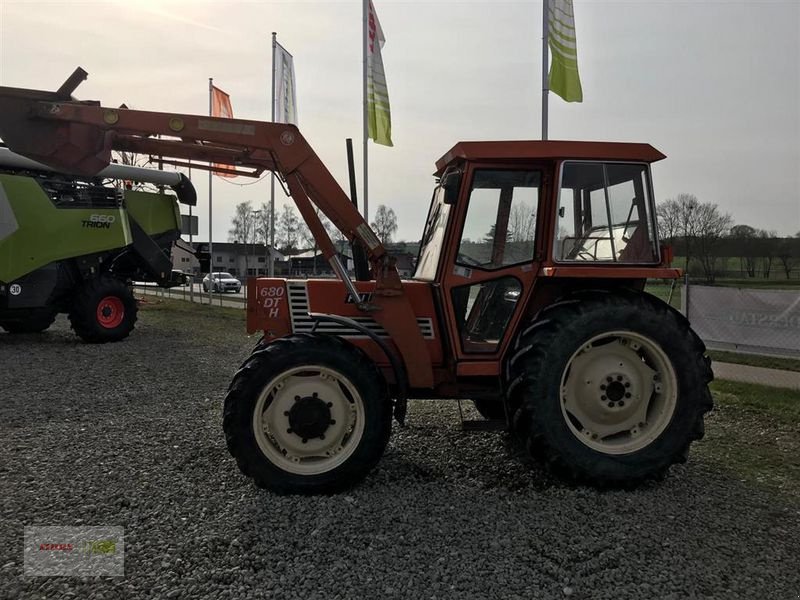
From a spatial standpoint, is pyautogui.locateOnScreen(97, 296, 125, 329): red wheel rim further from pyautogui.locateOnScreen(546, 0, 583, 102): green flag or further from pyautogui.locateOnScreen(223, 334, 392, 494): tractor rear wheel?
pyautogui.locateOnScreen(546, 0, 583, 102): green flag

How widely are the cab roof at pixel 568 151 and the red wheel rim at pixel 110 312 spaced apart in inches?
368

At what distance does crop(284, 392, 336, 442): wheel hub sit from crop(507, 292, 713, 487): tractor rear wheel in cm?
130

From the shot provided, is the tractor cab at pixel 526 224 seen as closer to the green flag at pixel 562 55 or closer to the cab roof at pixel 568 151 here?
the cab roof at pixel 568 151

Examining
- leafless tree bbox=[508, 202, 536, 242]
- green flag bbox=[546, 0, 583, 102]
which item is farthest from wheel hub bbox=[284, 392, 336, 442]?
green flag bbox=[546, 0, 583, 102]

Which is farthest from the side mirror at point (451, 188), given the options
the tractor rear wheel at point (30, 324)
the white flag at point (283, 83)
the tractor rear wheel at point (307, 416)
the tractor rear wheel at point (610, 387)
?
the white flag at point (283, 83)

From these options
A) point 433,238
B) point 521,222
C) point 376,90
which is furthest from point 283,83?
point 521,222

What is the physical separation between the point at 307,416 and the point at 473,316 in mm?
1506

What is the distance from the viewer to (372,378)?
3887 millimetres

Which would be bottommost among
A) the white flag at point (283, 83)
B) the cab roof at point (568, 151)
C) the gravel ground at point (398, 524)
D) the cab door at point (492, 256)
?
the gravel ground at point (398, 524)

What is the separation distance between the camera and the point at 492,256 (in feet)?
14.2

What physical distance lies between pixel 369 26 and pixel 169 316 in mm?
9869

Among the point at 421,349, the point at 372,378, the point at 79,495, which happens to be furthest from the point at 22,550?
the point at 421,349

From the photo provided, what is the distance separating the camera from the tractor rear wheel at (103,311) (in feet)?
35.4

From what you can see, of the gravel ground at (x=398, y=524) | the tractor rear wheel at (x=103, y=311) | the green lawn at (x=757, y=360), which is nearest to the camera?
the gravel ground at (x=398, y=524)
